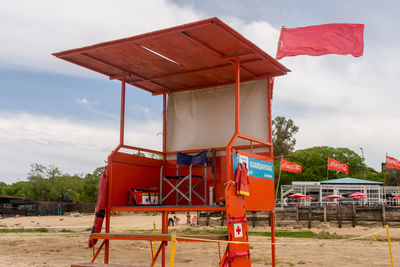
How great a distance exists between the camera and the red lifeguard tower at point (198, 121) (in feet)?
24.8

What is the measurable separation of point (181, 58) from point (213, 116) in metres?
2.12

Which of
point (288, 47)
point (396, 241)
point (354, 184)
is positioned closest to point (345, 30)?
point (288, 47)

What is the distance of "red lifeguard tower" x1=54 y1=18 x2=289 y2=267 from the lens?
297 inches

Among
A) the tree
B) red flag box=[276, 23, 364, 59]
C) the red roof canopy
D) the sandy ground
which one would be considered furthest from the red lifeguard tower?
the tree

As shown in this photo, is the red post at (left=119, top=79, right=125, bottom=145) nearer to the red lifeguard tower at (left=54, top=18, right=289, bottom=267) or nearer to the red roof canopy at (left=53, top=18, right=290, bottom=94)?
the red lifeguard tower at (left=54, top=18, right=289, bottom=267)

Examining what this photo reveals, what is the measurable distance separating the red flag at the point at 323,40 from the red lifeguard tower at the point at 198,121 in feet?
3.65

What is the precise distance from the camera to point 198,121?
1094 centimetres

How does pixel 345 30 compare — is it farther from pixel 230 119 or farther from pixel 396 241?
pixel 396 241

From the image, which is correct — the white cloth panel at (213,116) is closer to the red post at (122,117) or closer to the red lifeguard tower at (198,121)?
the red lifeguard tower at (198,121)

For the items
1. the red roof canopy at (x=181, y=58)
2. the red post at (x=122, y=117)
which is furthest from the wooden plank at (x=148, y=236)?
the red roof canopy at (x=181, y=58)

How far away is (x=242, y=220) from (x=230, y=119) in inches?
154

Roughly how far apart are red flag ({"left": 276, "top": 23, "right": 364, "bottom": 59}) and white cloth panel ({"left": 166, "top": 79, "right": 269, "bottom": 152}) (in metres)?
1.17

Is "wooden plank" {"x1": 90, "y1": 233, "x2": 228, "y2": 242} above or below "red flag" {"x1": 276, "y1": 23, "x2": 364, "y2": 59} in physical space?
below

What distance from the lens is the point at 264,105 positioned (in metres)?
9.98
